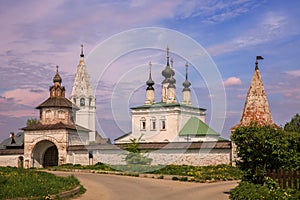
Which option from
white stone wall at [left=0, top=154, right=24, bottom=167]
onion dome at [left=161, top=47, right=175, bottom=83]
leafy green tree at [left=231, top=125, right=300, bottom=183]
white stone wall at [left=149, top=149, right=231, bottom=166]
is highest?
onion dome at [left=161, top=47, right=175, bottom=83]

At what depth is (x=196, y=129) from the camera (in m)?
49.6

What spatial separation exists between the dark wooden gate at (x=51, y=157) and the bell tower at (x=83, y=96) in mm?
14628

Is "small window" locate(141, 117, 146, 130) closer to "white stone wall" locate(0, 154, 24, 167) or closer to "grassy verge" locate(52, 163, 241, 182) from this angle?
"white stone wall" locate(0, 154, 24, 167)

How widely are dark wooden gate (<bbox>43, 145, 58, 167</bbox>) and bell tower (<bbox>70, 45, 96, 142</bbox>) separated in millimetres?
14628

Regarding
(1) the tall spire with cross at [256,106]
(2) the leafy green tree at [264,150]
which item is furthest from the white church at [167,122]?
(2) the leafy green tree at [264,150]

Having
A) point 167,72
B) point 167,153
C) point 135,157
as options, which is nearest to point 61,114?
Result: point 135,157

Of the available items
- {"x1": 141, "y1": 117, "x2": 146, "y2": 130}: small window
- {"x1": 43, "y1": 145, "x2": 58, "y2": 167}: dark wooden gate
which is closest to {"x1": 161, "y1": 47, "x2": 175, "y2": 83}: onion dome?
{"x1": 141, "y1": 117, "x2": 146, "y2": 130}: small window

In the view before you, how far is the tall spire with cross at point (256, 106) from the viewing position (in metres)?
22.4

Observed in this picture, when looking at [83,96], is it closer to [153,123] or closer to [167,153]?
[153,123]

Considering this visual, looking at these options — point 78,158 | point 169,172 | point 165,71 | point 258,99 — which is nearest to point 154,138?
point 165,71

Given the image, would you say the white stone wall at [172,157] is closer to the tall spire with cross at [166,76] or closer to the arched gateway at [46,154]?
the arched gateway at [46,154]

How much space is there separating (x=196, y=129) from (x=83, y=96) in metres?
16.9

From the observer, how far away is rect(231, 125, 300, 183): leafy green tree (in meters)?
14.5

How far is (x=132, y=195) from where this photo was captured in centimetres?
1517
